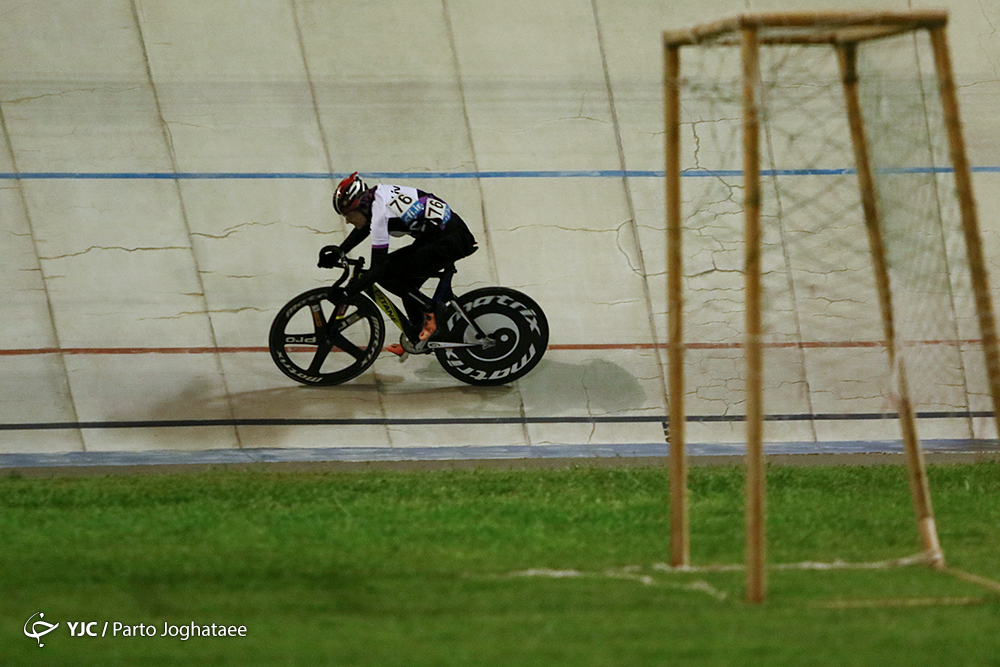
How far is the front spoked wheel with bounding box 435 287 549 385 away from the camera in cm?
962

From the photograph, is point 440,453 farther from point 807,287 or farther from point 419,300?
point 807,287

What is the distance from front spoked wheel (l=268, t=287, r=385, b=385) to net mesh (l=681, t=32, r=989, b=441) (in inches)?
109

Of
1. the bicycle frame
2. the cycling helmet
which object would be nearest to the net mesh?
the bicycle frame

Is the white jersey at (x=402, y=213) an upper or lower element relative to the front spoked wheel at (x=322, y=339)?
upper

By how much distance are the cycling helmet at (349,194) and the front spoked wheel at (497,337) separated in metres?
1.16

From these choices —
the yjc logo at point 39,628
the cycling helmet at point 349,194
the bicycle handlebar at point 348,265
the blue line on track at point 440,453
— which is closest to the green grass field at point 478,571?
the yjc logo at point 39,628

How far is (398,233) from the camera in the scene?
920cm

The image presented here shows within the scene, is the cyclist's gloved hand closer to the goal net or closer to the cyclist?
the cyclist

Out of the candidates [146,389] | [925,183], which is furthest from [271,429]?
[925,183]

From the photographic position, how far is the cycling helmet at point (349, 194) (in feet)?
29.8

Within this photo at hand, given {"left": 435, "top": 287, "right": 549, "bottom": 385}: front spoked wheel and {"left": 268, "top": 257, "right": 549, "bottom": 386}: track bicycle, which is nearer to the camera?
{"left": 268, "top": 257, "right": 549, "bottom": 386}: track bicycle

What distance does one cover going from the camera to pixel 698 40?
16.4 feet

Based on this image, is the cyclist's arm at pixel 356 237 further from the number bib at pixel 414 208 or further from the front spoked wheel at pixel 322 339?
the front spoked wheel at pixel 322 339

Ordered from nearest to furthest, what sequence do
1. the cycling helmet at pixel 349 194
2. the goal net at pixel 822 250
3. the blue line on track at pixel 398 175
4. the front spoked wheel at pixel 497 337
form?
the goal net at pixel 822 250, the cycling helmet at pixel 349 194, the front spoked wheel at pixel 497 337, the blue line on track at pixel 398 175
